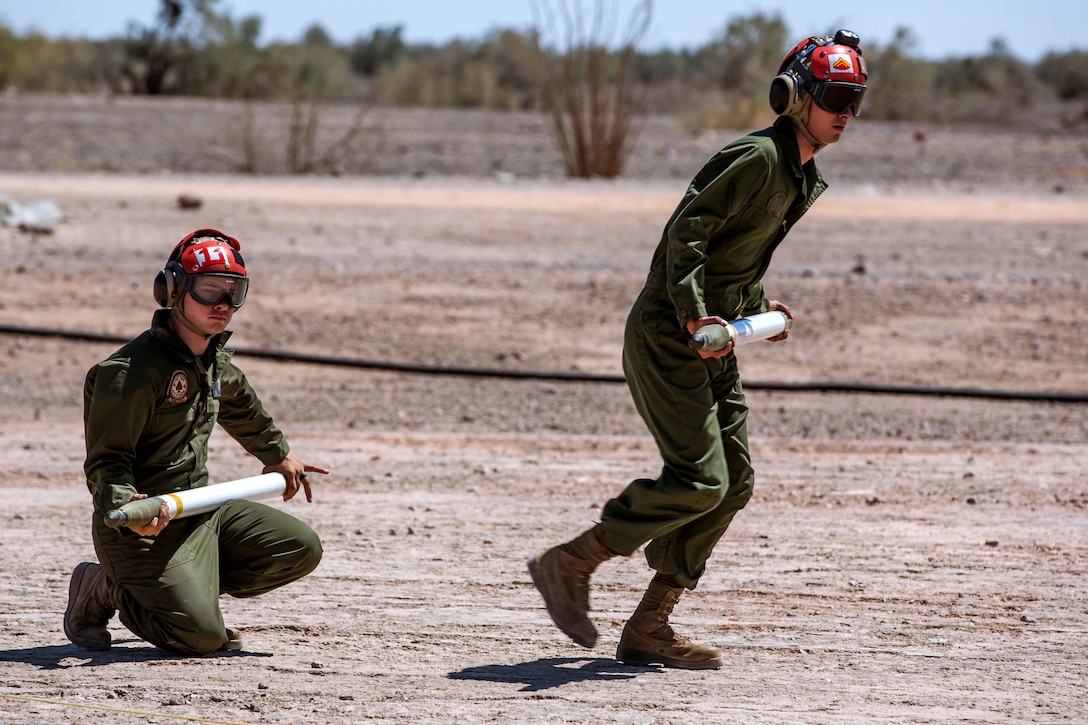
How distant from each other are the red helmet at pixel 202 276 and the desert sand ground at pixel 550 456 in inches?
47.9

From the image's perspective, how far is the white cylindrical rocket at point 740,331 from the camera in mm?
4160

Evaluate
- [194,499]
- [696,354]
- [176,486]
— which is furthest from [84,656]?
[696,354]

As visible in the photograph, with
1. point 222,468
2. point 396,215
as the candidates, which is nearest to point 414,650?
point 222,468

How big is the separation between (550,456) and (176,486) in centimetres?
374

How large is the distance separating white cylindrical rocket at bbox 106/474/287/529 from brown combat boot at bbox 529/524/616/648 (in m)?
0.97

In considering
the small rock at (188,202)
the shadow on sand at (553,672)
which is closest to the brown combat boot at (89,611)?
the shadow on sand at (553,672)

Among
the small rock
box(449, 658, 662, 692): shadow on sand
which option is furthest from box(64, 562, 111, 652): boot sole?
the small rock

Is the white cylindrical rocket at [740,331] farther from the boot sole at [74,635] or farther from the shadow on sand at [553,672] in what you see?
the boot sole at [74,635]

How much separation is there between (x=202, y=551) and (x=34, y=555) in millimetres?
1626

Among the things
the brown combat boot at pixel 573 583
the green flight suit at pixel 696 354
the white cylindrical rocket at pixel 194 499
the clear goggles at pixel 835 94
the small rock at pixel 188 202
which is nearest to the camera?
the white cylindrical rocket at pixel 194 499

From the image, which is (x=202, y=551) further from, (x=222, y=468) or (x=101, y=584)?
(x=222, y=468)

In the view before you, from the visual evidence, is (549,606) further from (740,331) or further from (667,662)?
(740,331)

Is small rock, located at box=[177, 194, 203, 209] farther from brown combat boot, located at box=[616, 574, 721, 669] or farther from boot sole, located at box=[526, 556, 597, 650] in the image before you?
brown combat boot, located at box=[616, 574, 721, 669]

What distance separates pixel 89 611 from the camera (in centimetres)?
470
